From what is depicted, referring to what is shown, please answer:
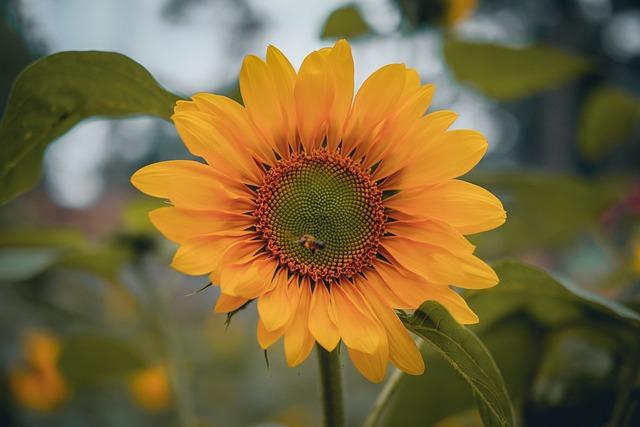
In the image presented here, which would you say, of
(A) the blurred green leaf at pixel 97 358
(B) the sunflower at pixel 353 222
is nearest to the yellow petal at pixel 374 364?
(B) the sunflower at pixel 353 222

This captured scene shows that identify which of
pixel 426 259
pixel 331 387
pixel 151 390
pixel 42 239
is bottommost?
pixel 151 390

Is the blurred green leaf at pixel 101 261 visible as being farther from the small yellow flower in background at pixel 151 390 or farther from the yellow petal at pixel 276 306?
the small yellow flower in background at pixel 151 390

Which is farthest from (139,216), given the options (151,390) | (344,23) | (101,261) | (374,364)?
(151,390)

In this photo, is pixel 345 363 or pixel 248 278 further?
pixel 345 363

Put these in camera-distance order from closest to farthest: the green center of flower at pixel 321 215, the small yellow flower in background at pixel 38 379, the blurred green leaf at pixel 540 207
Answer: the green center of flower at pixel 321 215 < the blurred green leaf at pixel 540 207 < the small yellow flower in background at pixel 38 379

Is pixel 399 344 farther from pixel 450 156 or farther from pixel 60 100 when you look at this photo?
pixel 60 100

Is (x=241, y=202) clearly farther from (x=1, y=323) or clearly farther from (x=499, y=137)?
(x=499, y=137)

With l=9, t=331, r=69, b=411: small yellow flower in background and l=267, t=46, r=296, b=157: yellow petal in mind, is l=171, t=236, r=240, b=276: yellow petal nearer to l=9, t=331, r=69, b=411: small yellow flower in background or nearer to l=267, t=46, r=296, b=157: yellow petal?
l=267, t=46, r=296, b=157: yellow petal
